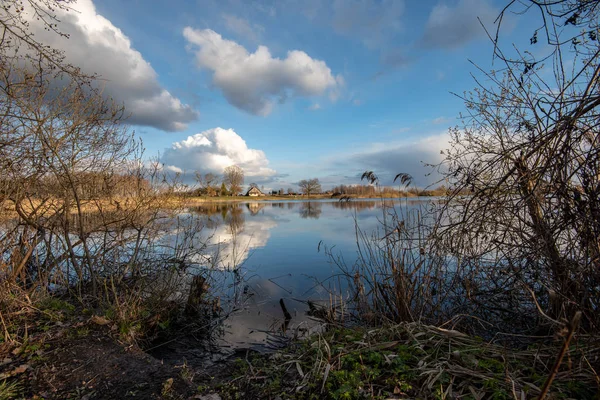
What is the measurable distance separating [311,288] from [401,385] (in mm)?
5784

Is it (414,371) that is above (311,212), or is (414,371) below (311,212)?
above

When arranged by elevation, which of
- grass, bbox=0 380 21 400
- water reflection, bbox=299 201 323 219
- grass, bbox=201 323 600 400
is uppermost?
grass, bbox=201 323 600 400

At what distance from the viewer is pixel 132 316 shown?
4727mm

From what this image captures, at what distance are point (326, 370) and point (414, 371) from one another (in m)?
0.81

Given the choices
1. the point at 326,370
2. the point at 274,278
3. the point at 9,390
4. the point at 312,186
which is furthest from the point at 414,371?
the point at 312,186

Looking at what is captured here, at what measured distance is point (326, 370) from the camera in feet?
9.47

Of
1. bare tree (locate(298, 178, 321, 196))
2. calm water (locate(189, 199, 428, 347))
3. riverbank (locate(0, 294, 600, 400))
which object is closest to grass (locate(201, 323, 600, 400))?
riverbank (locate(0, 294, 600, 400))

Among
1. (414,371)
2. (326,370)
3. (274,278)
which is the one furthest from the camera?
(274,278)

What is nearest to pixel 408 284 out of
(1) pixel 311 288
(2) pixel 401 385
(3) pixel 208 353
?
(2) pixel 401 385

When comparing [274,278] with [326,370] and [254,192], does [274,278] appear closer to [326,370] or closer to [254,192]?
[326,370]

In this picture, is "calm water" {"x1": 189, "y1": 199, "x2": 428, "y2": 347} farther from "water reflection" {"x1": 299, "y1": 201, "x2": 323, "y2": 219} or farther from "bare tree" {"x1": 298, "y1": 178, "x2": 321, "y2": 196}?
"bare tree" {"x1": 298, "y1": 178, "x2": 321, "y2": 196}

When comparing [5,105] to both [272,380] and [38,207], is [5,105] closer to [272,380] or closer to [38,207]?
[38,207]

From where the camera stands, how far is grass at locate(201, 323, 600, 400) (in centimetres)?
237

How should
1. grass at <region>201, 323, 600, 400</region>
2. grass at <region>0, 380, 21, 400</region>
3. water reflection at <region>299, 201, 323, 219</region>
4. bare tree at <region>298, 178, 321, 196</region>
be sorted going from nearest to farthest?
grass at <region>201, 323, 600, 400</region>, grass at <region>0, 380, 21, 400</region>, water reflection at <region>299, 201, 323, 219</region>, bare tree at <region>298, 178, 321, 196</region>
